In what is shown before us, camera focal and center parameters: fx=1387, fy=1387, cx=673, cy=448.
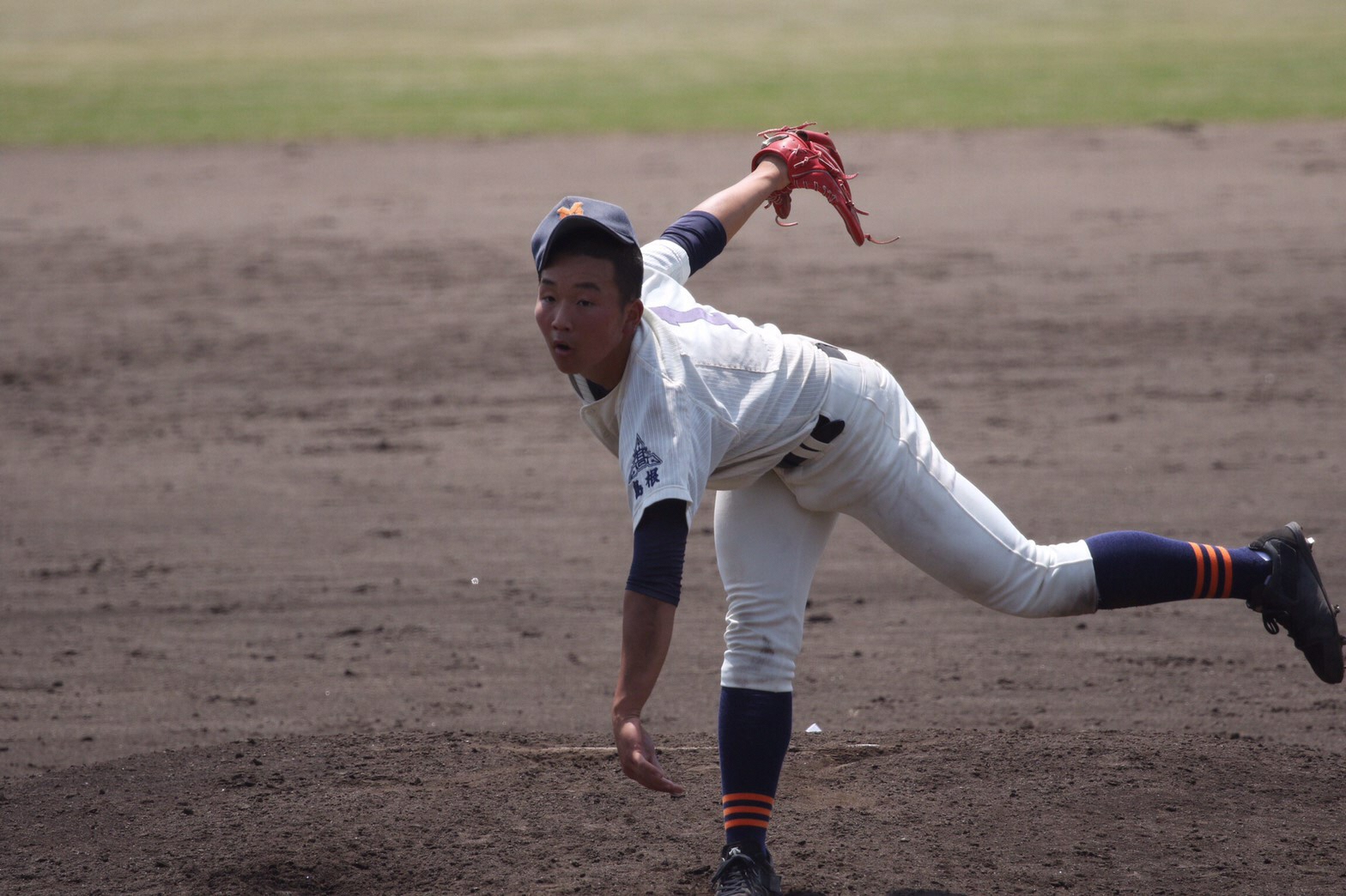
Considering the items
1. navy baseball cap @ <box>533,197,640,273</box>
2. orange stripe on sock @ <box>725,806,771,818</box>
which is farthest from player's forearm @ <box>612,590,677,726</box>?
navy baseball cap @ <box>533,197,640,273</box>

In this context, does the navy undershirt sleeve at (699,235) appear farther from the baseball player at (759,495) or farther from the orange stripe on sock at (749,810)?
the orange stripe on sock at (749,810)

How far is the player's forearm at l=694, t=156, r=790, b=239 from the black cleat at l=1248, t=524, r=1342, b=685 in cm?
138

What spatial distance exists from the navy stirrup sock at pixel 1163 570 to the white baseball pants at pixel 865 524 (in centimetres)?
4

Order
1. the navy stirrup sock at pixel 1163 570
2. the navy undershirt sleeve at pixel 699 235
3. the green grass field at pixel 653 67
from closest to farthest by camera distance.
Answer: the navy stirrup sock at pixel 1163 570 → the navy undershirt sleeve at pixel 699 235 → the green grass field at pixel 653 67

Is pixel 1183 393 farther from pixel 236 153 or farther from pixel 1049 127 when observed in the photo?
pixel 236 153

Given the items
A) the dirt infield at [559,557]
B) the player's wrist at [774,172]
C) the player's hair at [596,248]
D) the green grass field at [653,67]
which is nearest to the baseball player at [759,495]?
the player's hair at [596,248]

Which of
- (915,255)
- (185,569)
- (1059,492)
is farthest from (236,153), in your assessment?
(1059,492)

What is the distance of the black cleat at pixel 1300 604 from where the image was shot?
308 centimetres

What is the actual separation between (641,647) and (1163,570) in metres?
1.24

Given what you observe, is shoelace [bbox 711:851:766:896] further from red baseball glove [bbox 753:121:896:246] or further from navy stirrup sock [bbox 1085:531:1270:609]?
red baseball glove [bbox 753:121:896:246]

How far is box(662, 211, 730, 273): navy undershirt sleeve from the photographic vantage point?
3.13m

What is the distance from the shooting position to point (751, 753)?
288 centimetres

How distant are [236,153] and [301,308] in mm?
5792

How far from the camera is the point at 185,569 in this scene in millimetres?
5461
